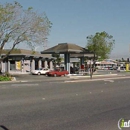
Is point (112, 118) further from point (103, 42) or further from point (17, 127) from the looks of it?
point (103, 42)

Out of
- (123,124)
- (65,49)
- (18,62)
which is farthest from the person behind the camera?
(18,62)

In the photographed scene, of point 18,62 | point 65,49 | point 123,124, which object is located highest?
point 65,49

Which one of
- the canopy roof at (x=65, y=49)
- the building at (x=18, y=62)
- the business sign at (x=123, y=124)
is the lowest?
the business sign at (x=123, y=124)

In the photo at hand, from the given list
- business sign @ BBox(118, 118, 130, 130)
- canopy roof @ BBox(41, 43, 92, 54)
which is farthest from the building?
business sign @ BBox(118, 118, 130, 130)

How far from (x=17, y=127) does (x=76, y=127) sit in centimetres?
168

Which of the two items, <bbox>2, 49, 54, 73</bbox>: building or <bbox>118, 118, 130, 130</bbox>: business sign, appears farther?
<bbox>2, 49, 54, 73</bbox>: building

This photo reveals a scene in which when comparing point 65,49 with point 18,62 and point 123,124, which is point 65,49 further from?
point 123,124

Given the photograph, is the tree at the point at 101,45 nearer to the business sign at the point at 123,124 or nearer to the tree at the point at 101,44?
the tree at the point at 101,44

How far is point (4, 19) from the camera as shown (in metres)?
34.4

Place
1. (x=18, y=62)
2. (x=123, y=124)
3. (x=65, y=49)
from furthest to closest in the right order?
(x=18, y=62), (x=65, y=49), (x=123, y=124)

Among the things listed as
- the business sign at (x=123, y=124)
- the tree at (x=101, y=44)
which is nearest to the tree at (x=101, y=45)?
the tree at (x=101, y=44)

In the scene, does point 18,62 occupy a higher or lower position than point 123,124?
higher

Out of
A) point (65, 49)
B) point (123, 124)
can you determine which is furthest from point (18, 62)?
point (123, 124)

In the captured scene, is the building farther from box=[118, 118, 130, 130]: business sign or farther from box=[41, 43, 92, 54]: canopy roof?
box=[118, 118, 130, 130]: business sign
